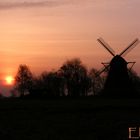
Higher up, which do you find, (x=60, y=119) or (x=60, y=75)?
(x=60, y=75)

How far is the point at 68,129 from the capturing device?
29.2 meters

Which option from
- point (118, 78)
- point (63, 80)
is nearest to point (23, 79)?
point (63, 80)

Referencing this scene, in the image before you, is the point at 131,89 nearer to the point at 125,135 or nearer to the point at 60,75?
the point at 125,135

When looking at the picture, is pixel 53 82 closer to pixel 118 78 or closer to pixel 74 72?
pixel 74 72

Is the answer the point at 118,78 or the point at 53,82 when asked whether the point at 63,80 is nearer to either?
the point at 53,82

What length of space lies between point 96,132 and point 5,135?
5198mm

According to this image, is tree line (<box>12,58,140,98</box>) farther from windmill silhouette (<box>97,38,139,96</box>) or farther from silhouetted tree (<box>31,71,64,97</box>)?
windmill silhouette (<box>97,38,139,96</box>)

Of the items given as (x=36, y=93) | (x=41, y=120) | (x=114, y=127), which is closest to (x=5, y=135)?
(x=114, y=127)

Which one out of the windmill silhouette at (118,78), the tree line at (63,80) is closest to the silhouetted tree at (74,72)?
the tree line at (63,80)

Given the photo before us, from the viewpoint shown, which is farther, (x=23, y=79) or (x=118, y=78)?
(x=23, y=79)

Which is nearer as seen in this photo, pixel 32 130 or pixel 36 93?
pixel 32 130

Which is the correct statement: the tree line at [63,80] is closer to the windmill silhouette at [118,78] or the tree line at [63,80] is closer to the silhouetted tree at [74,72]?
the silhouetted tree at [74,72]

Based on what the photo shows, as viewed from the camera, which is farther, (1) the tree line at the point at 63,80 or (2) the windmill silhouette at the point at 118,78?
(1) the tree line at the point at 63,80

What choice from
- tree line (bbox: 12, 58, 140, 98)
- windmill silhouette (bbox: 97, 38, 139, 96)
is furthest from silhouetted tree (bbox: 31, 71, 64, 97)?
windmill silhouette (bbox: 97, 38, 139, 96)
